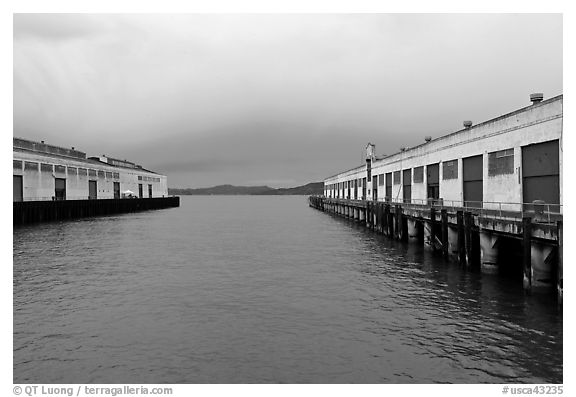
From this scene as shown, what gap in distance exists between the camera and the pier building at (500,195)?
19.7m

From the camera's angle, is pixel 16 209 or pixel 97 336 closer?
pixel 97 336

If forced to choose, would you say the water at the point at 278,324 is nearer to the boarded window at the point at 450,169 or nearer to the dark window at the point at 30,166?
the boarded window at the point at 450,169

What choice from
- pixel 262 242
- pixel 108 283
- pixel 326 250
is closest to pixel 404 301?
pixel 108 283

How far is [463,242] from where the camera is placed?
28.2 metres

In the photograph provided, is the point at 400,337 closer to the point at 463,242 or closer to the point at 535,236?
the point at 535,236

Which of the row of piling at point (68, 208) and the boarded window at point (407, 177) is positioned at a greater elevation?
the boarded window at point (407, 177)

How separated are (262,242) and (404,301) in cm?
2845

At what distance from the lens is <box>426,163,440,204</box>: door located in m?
39.9

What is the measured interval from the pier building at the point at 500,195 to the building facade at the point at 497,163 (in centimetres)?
5

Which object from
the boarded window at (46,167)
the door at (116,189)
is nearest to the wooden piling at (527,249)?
the boarded window at (46,167)

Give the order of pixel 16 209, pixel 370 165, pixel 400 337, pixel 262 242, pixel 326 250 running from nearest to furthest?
pixel 400 337
pixel 326 250
pixel 262 242
pixel 16 209
pixel 370 165

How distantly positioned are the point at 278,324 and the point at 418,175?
1265 inches

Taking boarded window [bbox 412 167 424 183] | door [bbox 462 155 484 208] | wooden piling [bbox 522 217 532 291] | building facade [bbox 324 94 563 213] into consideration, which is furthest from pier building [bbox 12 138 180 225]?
wooden piling [bbox 522 217 532 291]

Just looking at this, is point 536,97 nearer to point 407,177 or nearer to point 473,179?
point 473,179
